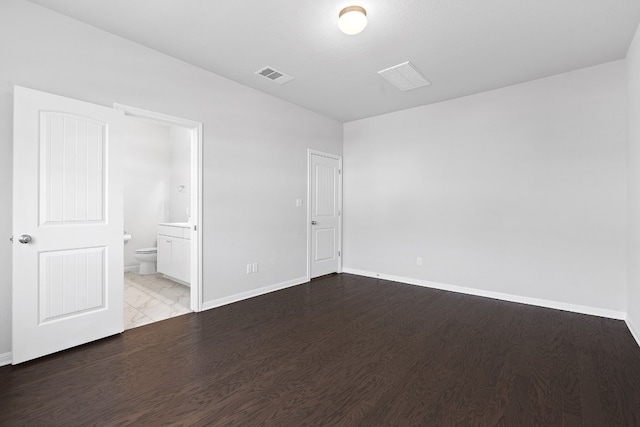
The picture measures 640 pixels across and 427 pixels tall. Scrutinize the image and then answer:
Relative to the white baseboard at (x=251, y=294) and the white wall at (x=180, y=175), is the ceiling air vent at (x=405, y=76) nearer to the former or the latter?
the white baseboard at (x=251, y=294)

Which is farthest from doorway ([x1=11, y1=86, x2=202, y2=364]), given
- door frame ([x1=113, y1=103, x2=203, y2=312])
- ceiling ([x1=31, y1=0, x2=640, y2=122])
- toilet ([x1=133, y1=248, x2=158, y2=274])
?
toilet ([x1=133, y1=248, x2=158, y2=274])

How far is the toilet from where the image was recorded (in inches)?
196

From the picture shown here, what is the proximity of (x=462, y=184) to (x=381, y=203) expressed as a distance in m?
1.29

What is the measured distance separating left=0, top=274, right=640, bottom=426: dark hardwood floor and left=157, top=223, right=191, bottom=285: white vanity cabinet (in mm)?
1170

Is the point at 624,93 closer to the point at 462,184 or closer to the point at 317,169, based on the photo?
the point at 462,184

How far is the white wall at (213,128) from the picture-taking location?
224 cm

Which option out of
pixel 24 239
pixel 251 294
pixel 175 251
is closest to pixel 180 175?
pixel 175 251

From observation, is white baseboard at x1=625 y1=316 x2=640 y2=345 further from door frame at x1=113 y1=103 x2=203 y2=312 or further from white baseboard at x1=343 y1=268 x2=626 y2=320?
door frame at x1=113 y1=103 x2=203 y2=312

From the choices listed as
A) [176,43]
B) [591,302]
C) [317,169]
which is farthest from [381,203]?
[176,43]

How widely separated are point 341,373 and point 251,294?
2.11 meters

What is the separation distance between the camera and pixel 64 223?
2406 millimetres

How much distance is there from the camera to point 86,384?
77.9 inches

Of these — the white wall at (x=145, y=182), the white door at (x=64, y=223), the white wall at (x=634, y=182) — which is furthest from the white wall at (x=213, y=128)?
the white wall at (x=634, y=182)

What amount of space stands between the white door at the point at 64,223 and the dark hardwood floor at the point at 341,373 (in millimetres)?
236
